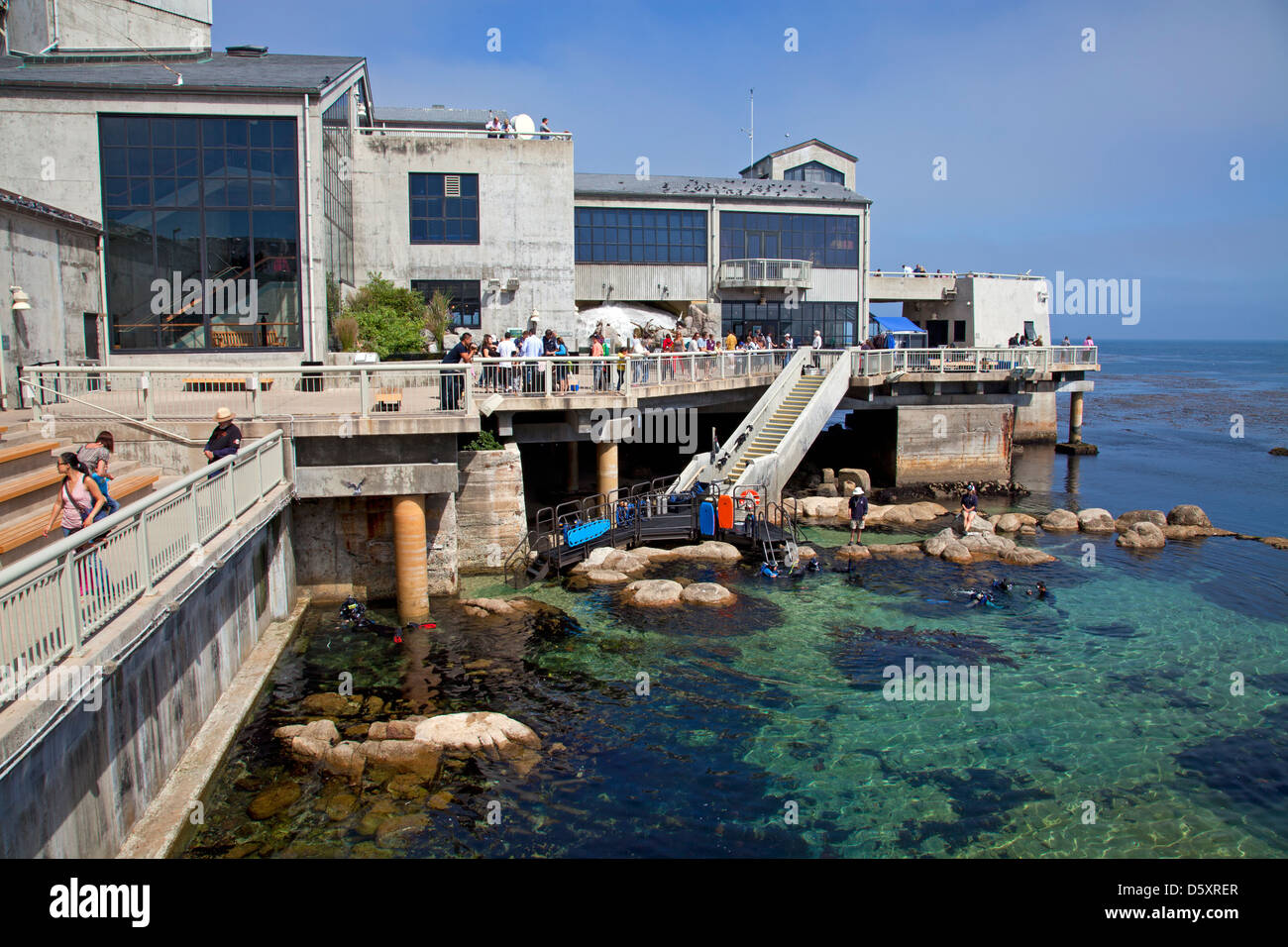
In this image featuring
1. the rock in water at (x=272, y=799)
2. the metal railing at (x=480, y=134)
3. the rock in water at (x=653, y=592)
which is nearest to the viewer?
the rock in water at (x=272, y=799)

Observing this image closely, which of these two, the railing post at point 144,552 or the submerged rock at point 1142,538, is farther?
the submerged rock at point 1142,538

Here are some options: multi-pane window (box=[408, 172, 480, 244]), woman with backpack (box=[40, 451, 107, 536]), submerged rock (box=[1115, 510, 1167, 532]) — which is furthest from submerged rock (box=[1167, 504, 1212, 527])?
woman with backpack (box=[40, 451, 107, 536])

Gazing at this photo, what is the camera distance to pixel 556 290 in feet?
115

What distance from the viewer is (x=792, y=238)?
43.6 meters

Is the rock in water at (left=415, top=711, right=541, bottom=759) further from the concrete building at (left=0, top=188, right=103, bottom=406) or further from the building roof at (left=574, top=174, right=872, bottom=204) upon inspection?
the building roof at (left=574, top=174, right=872, bottom=204)

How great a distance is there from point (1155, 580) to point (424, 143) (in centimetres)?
2714

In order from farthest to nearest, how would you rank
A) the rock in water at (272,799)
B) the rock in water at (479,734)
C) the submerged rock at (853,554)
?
the submerged rock at (853,554), the rock in water at (479,734), the rock in water at (272,799)

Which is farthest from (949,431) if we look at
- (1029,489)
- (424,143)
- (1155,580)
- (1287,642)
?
(424,143)

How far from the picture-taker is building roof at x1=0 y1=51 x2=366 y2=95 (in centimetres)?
2480

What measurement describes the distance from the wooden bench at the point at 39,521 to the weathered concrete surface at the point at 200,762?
10.7 ft

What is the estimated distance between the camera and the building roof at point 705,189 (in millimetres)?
40938

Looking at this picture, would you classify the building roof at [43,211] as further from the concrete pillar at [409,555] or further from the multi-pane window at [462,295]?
the multi-pane window at [462,295]

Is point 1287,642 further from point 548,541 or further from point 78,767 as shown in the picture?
point 78,767

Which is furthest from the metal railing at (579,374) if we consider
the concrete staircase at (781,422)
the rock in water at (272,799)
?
the rock in water at (272,799)
